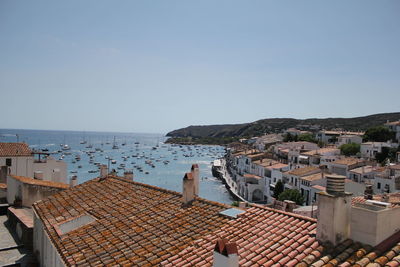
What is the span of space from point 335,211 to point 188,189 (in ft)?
17.0

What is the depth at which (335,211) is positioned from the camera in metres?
5.45

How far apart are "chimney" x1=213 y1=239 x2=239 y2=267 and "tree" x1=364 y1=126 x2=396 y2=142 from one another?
76012 mm

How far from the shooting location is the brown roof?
17.0 feet

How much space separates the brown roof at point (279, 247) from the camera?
5.18 meters

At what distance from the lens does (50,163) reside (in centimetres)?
2728

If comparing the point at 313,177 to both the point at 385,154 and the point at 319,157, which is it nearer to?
the point at 319,157

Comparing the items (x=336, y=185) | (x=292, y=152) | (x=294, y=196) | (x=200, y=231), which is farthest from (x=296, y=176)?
(x=336, y=185)

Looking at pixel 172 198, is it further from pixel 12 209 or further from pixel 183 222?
pixel 12 209

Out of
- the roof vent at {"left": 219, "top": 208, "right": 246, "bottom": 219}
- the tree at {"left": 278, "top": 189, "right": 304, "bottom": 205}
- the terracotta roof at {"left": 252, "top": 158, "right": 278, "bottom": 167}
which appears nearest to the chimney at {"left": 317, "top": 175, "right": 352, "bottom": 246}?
the roof vent at {"left": 219, "top": 208, "right": 246, "bottom": 219}

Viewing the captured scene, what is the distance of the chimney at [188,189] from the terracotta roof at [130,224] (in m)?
0.17

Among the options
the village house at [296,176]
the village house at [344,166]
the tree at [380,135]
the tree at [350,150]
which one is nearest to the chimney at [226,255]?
the village house at [296,176]

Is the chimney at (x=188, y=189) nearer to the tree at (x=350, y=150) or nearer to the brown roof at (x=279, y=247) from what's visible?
the brown roof at (x=279, y=247)

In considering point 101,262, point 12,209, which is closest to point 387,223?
point 101,262

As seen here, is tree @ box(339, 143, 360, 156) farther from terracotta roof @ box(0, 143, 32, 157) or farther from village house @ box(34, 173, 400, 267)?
village house @ box(34, 173, 400, 267)
